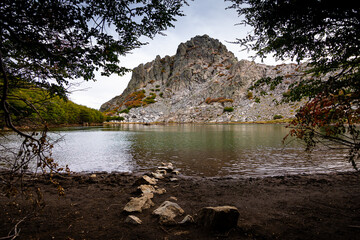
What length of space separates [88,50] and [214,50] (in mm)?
211109

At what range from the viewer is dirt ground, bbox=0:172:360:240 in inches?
199

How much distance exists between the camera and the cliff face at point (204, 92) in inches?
4419

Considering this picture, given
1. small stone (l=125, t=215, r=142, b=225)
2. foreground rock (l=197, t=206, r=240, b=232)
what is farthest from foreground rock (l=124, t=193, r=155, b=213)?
foreground rock (l=197, t=206, r=240, b=232)

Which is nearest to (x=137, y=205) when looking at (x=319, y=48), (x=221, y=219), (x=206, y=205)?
(x=206, y=205)

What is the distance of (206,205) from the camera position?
724 centimetres

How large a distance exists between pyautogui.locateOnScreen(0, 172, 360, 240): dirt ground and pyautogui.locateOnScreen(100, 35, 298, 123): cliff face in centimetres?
8590

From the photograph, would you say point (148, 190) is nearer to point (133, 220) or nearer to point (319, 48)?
point (133, 220)

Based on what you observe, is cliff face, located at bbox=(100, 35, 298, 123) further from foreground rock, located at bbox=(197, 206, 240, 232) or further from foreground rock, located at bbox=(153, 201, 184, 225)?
foreground rock, located at bbox=(197, 206, 240, 232)

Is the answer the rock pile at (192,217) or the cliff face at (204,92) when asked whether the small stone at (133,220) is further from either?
the cliff face at (204,92)

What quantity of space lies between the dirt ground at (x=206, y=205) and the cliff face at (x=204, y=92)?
85.9 m

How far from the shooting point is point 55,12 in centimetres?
413

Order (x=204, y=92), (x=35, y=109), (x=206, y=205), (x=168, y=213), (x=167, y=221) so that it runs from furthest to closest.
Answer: (x=204, y=92), (x=206, y=205), (x=168, y=213), (x=167, y=221), (x=35, y=109)

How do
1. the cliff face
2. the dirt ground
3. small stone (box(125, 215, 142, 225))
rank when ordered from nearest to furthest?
the dirt ground, small stone (box(125, 215, 142, 225)), the cliff face

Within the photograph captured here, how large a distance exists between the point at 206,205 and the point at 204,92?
14444 centimetres
